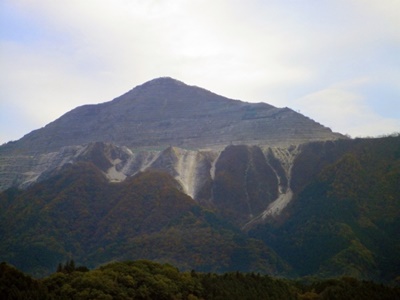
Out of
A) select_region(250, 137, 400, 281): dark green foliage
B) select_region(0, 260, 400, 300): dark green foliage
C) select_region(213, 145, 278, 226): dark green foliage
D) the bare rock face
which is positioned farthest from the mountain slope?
select_region(0, 260, 400, 300): dark green foliage

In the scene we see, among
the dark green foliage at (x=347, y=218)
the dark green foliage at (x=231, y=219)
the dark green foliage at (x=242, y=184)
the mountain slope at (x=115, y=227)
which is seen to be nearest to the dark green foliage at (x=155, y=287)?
the dark green foliage at (x=347, y=218)

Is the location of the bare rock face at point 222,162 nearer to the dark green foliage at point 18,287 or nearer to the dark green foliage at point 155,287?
the dark green foliage at point 155,287

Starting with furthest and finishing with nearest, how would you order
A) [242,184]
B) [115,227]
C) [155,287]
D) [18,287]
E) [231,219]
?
[242,184] < [231,219] < [115,227] < [155,287] < [18,287]

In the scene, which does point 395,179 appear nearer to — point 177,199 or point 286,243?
point 286,243

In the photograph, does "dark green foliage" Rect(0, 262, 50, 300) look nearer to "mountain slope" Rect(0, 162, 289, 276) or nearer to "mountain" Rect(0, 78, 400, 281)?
"mountain slope" Rect(0, 162, 289, 276)

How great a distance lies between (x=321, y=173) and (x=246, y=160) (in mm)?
26123

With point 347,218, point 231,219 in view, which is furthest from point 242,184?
point 347,218

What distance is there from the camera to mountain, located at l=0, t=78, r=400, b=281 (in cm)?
11488

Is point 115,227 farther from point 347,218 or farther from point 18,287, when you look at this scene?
point 18,287

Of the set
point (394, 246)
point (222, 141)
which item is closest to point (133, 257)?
point (394, 246)

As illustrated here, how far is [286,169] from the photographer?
166625 mm

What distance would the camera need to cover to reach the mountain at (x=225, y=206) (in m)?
115

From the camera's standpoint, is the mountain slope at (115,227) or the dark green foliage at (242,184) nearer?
the mountain slope at (115,227)

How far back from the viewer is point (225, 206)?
154 meters
